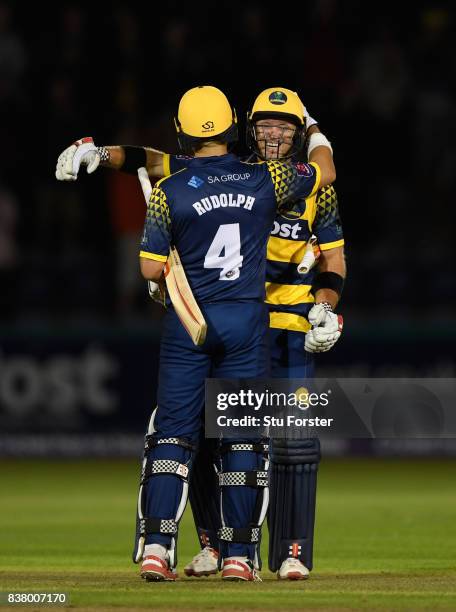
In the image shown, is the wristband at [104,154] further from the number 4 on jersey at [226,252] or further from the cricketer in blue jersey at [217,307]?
the number 4 on jersey at [226,252]

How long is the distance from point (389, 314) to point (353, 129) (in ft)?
6.49

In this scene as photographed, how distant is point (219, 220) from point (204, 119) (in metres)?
0.52

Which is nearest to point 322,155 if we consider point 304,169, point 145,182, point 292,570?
point 304,169

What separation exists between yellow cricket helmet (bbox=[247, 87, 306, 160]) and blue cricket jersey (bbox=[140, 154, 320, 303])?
1.53 feet

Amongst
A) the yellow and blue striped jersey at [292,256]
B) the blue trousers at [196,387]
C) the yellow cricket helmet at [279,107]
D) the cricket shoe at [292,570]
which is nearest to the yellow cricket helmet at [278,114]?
the yellow cricket helmet at [279,107]

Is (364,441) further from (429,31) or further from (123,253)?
(429,31)

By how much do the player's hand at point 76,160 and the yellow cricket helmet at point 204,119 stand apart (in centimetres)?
47

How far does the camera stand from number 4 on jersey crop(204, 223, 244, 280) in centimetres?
770


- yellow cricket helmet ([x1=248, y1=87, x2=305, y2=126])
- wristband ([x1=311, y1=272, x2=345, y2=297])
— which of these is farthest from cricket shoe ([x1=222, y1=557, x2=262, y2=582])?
yellow cricket helmet ([x1=248, y1=87, x2=305, y2=126])

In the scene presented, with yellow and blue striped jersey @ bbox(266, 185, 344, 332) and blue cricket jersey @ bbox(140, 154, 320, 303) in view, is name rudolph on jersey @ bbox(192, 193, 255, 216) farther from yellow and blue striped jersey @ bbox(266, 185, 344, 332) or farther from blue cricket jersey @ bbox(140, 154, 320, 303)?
yellow and blue striped jersey @ bbox(266, 185, 344, 332)

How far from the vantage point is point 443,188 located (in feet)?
57.1

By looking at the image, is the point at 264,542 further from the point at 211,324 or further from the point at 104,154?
the point at 104,154

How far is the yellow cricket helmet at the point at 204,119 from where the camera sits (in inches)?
307

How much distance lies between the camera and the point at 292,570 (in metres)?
7.95
